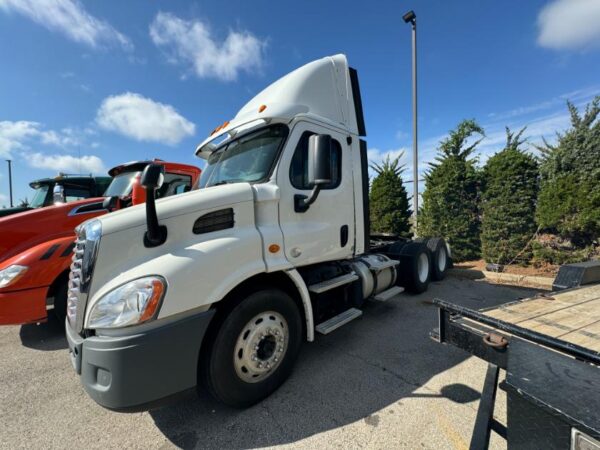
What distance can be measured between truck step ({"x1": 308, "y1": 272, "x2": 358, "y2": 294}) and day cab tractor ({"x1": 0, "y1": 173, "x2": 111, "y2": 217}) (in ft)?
22.2

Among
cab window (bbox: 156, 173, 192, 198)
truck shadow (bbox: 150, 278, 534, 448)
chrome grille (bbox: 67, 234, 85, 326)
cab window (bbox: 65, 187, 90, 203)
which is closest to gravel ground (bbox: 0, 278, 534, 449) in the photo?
truck shadow (bbox: 150, 278, 534, 448)

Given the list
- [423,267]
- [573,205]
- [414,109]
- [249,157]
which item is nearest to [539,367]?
[249,157]

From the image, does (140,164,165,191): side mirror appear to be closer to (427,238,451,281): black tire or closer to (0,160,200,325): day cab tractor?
(0,160,200,325): day cab tractor

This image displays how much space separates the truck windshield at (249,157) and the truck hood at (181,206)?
1.04 feet

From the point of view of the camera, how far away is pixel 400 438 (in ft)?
6.85

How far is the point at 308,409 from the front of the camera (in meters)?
2.43

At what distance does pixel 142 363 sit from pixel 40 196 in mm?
7616

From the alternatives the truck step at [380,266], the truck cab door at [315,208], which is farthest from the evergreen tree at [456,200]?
the truck cab door at [315,208]

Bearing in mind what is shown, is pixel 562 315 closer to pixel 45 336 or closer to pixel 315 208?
pixel 315 208

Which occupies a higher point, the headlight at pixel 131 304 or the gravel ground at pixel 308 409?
the headlight at pixel 131 304

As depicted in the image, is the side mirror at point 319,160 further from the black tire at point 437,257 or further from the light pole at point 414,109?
the light pole at point 414,109

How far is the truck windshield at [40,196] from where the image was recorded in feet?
22.4

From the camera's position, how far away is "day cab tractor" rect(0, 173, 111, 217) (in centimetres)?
674

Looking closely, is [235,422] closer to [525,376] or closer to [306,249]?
[306,249]
